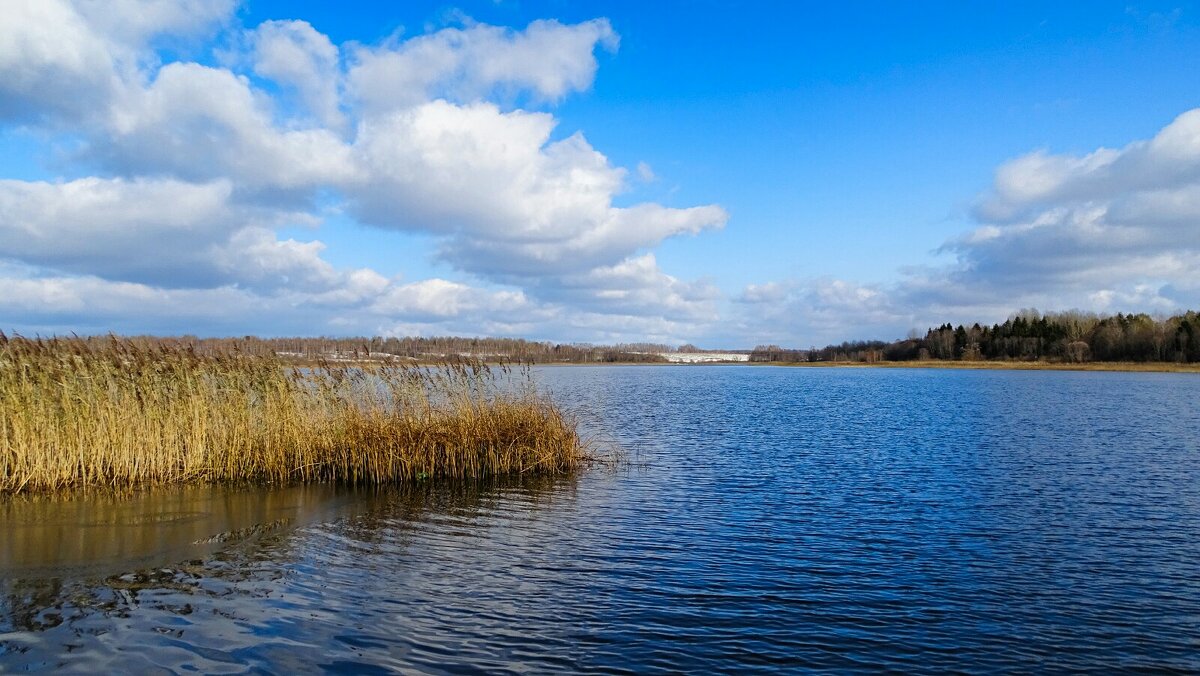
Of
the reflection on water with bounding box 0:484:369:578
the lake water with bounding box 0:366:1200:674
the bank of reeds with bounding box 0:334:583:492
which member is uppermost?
the bank of reeds with bounding box 0:334:583:492

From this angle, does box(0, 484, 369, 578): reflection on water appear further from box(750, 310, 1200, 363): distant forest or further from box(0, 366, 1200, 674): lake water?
box(750, 310, 1200, 363): distant forest

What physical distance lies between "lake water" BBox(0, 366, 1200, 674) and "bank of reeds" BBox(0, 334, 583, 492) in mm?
1119

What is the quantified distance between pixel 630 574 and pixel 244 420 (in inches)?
490

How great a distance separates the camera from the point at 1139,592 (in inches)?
419

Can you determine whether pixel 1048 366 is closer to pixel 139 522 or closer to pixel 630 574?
pixel 630 574

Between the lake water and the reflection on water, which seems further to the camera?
the reflection on water

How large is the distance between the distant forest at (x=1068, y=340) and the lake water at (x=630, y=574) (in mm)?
121278

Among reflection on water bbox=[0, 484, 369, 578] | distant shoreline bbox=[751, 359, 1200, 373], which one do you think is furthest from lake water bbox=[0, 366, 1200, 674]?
distant shoreline bbox=[751, 359, 1200, 373]

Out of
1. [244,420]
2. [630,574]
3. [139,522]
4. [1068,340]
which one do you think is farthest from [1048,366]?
[139,522]

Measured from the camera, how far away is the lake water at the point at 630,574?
8414 millimetres

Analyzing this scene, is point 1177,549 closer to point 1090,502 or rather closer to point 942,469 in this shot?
point 1090,502

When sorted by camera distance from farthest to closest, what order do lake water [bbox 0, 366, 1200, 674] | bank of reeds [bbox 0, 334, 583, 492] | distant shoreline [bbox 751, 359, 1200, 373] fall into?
distant shoreline [bbox 751, 359, 1200, 373]
bank of reeds [bbox 0, 334, 583, 492]
lake water [bbox 0, 366, 1200, 674]

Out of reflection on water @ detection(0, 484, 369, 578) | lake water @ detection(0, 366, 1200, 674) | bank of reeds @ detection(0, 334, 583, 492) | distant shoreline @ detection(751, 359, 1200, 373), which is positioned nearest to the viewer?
lake water @ detection(0, 366, 1200, 674)

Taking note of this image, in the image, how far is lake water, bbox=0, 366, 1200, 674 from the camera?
8.41m
